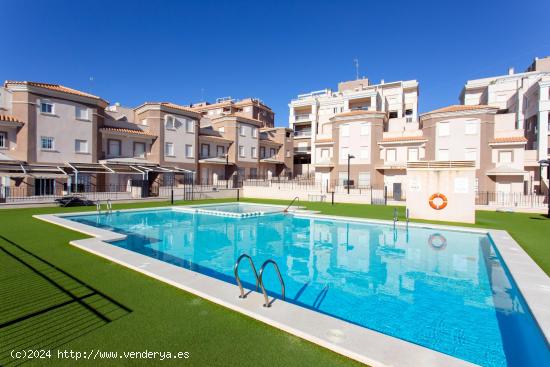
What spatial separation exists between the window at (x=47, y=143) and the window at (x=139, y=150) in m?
8.00

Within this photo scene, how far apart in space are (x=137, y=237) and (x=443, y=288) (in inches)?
456

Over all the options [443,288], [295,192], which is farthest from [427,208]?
[295,192]

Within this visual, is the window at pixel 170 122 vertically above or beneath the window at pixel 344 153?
above

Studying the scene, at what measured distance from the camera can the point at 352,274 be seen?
880 centimetres

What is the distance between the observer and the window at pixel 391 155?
3502 cm

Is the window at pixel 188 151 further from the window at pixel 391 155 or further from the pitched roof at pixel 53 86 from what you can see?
the window at pixel 391 155

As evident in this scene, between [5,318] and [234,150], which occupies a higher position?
[234,150]

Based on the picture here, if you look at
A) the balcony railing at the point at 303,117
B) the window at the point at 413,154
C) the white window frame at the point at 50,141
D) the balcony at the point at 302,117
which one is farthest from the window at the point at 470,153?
the white window frame at the point at 50,141

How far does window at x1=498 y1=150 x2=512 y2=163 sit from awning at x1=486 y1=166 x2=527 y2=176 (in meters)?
0.92

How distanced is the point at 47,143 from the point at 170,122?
12656 mm

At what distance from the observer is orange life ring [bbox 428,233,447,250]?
39.3 feet

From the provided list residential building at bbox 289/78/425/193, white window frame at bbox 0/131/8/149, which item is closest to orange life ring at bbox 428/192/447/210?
residential building at bbox 289/78/425/193

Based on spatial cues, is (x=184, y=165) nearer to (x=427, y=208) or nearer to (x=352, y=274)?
(x=427, y=208)

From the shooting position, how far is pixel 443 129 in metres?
32.2
